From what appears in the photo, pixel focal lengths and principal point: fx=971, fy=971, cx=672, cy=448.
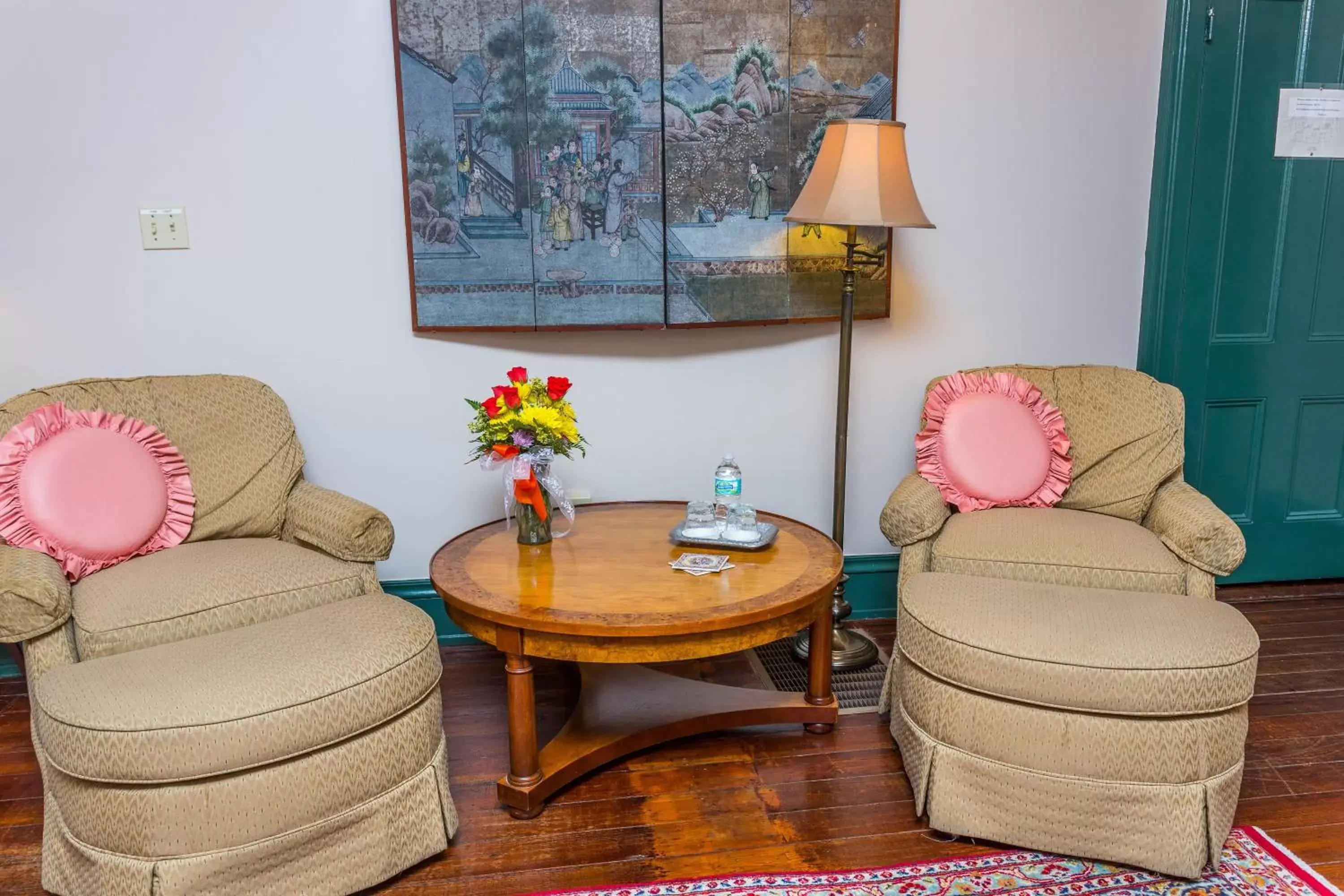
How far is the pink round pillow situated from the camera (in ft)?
6.95

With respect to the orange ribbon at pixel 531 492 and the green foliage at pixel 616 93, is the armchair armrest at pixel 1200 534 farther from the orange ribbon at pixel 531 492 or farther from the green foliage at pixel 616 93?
the green foliage at pixel 616 93

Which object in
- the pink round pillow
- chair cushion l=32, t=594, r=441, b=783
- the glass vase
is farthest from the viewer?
the glass vase

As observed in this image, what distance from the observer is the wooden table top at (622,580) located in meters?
1.95

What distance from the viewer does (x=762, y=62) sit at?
8.93 ft

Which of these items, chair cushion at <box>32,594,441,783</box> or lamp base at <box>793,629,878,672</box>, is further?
lamp base at <box>793,629,878,672</box>

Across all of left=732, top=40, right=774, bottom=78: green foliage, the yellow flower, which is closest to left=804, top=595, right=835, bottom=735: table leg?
the yellow flower

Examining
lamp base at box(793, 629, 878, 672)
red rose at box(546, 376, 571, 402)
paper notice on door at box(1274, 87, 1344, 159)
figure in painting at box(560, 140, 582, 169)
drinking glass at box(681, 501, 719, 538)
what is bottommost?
lamp base at box(793, 629, 878, 672)

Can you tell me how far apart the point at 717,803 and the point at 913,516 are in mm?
831

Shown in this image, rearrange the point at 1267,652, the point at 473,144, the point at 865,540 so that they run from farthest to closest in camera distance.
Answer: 1. the point at 865,540
2. the point at 1267,652
3. the point at 473,144

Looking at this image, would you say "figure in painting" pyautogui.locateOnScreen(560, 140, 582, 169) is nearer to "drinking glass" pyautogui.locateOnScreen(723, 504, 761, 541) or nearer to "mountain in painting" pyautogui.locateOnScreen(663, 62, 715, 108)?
"mountain in painting" pyautogui.locateOnScreen(663, 62, 715, 108)

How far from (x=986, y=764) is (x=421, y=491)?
178 centimetres

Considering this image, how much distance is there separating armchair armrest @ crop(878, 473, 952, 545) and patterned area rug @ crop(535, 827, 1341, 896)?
2.50 ft

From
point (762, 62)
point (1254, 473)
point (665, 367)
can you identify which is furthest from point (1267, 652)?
point (762, 62)

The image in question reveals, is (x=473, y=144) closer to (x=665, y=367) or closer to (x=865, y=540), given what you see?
(x=665, y=367)
